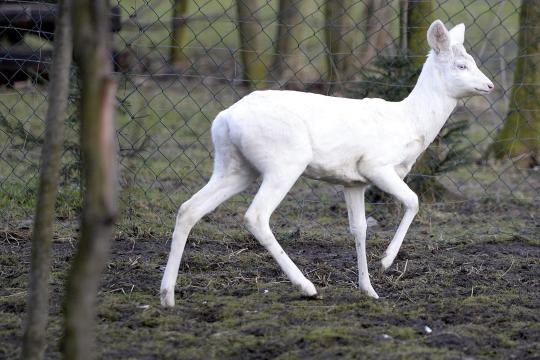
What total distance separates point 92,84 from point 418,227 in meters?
4.46

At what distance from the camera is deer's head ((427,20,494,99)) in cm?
487

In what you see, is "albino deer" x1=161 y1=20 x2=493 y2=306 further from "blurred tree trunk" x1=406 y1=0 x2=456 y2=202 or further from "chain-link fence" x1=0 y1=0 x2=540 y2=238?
"blurred tree trunk" x1=406 y1=0 x2=456 y2=202

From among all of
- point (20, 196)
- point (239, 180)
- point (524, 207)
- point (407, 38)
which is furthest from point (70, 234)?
point (524, 207)

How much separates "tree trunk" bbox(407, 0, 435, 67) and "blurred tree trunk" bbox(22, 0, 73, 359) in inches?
158

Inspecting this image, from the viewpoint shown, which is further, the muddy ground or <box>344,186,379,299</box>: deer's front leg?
<box>344,186,379,299</box>: deer's front leg

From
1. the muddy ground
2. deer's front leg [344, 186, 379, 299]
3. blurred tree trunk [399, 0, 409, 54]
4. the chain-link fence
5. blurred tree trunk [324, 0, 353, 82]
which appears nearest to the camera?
the muddy ground

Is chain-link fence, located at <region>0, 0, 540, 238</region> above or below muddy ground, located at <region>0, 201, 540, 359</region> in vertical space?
above

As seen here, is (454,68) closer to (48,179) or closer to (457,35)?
(457,35)

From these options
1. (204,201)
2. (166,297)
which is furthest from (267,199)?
(166,297)

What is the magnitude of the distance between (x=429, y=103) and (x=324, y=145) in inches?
28.7

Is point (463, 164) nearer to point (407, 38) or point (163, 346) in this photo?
point (407, 38)

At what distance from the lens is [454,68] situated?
4.89 metres

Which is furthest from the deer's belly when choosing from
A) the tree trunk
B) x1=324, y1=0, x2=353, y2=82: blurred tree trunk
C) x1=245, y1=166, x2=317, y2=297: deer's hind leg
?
x1=324, y1=0, x2=353, y2=82: blurred tree trunk

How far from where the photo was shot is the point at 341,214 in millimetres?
6879
